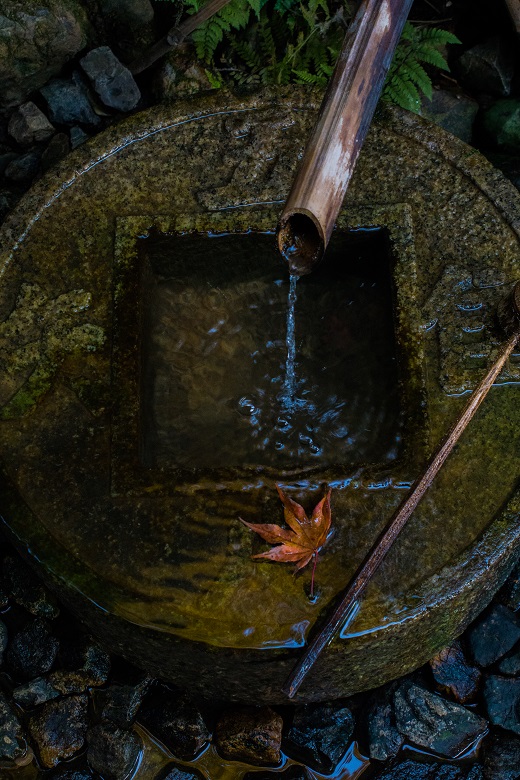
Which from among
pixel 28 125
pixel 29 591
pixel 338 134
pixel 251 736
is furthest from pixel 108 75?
pixel 251 736

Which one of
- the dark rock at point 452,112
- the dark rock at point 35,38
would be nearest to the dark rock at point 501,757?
the dark rock at point 452,112

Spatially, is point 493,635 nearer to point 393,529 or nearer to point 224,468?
point 393,529

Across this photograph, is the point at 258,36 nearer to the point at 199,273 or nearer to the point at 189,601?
the point at 199,273

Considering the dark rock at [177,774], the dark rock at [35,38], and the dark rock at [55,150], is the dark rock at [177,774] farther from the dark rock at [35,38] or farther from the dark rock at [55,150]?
the dark rock at [35,38]

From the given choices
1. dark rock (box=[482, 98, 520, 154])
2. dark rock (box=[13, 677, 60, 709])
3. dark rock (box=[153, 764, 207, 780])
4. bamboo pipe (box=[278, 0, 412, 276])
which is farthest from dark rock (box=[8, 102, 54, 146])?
dark rock (box=[153, 764, 207, 780])

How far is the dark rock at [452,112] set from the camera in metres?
4.23

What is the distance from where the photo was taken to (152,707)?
311 cm

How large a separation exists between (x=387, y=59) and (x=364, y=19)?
16cm

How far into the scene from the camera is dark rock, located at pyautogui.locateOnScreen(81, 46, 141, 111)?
3990mm

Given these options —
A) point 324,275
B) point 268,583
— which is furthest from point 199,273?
point 268,583

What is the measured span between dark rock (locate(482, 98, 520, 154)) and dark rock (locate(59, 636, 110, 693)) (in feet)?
11.0

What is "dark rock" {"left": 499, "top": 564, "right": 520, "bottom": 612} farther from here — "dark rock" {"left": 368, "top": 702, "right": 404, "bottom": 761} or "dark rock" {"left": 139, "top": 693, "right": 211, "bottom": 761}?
"dark rock" {"left": 139, "top": 693, "right": 211, "bottom": 761}

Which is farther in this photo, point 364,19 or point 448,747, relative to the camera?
point 448,747

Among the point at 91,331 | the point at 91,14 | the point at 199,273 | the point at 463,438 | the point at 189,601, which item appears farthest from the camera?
the point at 91,14
